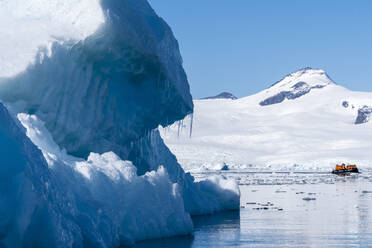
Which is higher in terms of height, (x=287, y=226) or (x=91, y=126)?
(x=91, y=126)

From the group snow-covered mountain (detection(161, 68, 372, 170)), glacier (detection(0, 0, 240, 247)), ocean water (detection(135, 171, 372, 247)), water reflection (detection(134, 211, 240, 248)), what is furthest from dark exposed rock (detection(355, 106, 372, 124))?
water reflection (detection(134, 211, 240, 248))

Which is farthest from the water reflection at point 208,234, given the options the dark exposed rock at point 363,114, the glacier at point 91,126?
the dark exposed rock at point 363,114

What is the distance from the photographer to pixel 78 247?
33.1 ft

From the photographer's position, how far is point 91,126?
16797 millimetres

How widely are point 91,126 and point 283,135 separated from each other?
73.5 meters

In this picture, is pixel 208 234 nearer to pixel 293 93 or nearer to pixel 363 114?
pixel 363 114

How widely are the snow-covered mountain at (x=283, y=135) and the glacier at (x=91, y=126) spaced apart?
2410cm

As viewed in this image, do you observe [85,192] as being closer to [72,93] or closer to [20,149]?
[20,149]

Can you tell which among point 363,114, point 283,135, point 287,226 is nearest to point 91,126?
point 287,226

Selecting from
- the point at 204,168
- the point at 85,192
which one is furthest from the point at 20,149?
the point at 204,168

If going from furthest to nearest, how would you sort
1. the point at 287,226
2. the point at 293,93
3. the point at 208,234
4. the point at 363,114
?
the point at 293,93
the point at 363,114
the point at 287,226
the point at 208,234

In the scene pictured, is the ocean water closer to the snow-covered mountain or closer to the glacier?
the glacier

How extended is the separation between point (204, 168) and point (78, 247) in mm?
44795

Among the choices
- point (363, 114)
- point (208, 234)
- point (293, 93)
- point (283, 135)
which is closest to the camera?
point (208, 234)
